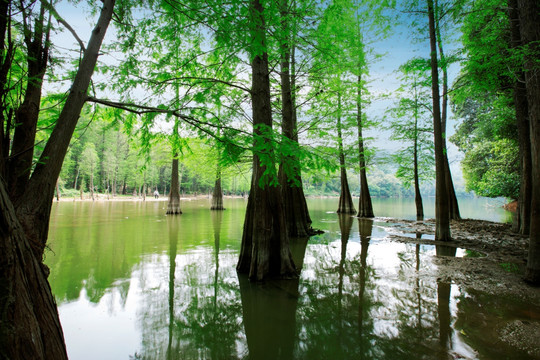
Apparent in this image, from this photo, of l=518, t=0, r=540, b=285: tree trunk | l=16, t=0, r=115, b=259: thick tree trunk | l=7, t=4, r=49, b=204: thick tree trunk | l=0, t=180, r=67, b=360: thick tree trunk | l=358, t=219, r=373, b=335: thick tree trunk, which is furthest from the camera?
l=518, t=0, r=540, b=285: tree trunk

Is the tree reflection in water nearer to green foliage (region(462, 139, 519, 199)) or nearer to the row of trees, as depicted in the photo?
the row of trees

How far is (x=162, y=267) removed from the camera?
6.79 m

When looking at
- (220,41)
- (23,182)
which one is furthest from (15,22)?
(220,41)

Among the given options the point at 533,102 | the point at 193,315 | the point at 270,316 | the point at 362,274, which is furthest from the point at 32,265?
the point at 533,102

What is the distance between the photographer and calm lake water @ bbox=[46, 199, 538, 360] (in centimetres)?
339

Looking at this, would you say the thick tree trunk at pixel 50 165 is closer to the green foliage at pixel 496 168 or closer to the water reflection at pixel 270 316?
the water reflection at pixel 270 316

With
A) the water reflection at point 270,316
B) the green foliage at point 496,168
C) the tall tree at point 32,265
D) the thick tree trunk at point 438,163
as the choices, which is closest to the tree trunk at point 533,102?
the thick tree trunk at point 438,163

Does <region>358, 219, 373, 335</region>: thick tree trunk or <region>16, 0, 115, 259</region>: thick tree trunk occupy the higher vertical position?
<region>16, 0, 115, 259</region>: thick tree trunk

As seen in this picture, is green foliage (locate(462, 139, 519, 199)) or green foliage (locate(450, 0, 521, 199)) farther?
green foliage (locate(462, 139, 519, 199))

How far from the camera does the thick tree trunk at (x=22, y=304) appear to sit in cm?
144

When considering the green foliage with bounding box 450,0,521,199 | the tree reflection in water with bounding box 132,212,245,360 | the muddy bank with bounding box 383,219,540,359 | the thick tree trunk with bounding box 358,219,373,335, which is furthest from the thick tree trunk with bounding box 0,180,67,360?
the green foliage with bounding box 450,0,521,199

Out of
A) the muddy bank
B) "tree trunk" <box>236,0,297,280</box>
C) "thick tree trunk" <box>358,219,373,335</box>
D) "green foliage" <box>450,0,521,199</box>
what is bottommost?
"thick tree trunk" <box>358,219,373,335</box>

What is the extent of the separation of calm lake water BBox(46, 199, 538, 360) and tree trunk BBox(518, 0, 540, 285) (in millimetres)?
1462

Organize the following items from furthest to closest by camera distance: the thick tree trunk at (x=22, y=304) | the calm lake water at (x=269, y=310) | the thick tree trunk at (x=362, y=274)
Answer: the thick tree trunk at (x=362, y=274) < the calm lake water at (x=269, y=310) < the thick tree trunk at (x=22, y=304)
